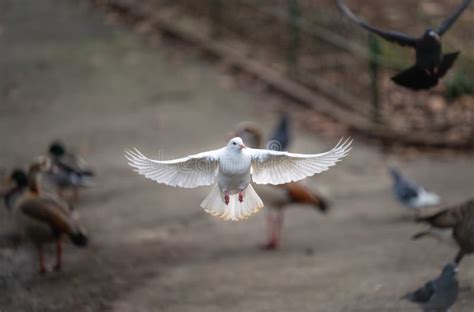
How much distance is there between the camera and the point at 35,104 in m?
14.0

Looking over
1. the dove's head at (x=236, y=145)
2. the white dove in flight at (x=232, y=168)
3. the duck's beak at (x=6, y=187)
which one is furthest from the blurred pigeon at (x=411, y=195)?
the dove's head at (x=236, y=145)

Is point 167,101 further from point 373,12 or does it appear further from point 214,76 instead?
point 373,12

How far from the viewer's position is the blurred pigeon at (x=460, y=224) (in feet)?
27.5

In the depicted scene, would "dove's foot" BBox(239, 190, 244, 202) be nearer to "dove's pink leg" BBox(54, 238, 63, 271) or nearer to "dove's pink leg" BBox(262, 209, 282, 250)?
"dove's pink leg" BBox(54, 238, 63, 271)

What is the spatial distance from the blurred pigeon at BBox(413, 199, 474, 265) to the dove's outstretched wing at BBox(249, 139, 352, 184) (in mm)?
2251

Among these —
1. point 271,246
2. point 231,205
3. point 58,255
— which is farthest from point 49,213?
point 231,205

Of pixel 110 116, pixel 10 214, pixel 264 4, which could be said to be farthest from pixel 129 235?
pixel 264 4

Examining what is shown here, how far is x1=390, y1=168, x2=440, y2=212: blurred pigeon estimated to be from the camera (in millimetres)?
10328

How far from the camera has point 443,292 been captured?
7191 millimetres

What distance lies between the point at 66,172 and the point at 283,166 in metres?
4.81

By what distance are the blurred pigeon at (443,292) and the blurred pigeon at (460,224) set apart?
1.18 metres

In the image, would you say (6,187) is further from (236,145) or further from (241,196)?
(236,145)

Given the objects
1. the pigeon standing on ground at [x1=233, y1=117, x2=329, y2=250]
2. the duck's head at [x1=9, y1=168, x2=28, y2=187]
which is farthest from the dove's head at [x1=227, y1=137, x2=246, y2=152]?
the duck's head at [x1=9, y1=168, x2=28, y2=187]

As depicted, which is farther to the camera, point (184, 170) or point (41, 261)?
point (41, 261)
